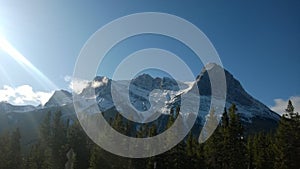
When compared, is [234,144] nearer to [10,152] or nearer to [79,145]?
[79,145]

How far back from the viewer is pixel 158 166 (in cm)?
7106

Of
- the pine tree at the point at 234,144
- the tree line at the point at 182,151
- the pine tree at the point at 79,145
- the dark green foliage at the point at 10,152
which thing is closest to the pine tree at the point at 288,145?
the tree line at the point at 182,151

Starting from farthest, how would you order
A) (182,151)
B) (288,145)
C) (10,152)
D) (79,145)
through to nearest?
(79,145)
(10,152)
(182,151)
(288,145)

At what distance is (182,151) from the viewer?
73500 mm

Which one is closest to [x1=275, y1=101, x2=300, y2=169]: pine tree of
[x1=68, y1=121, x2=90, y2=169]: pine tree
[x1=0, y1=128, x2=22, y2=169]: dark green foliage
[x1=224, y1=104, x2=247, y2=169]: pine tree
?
[x1=224, y1=104, x2=247, y2=169]: pine tree

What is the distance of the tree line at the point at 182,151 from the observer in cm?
6494

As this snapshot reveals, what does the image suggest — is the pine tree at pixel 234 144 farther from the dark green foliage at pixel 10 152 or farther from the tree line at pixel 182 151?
the dark green foliage at pixel 10 152

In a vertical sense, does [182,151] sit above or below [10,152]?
below

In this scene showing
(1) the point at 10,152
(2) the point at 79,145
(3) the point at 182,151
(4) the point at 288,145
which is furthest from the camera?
(2) the point at 79,145

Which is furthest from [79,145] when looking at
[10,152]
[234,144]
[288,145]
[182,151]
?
[288,145]

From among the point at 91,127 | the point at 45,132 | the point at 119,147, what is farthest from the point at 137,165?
the point at 45,132

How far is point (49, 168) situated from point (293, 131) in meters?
46.6

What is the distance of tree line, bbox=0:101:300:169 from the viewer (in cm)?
6494

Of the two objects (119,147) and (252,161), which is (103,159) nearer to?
(119,147)
